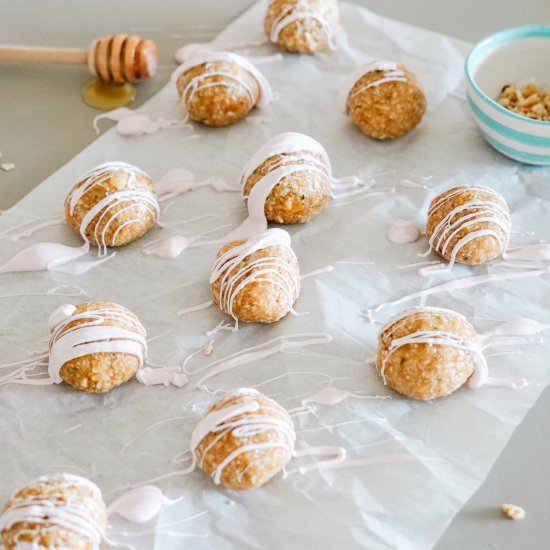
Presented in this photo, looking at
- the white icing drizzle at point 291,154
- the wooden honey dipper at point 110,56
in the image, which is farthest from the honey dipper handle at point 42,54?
the white icing drizzle at point 291,154

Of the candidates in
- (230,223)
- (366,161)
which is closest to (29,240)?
(230,223)

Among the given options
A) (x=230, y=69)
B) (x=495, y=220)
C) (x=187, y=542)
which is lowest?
(x=187, y=542)

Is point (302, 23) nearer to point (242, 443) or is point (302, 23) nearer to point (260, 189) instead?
point (260, 189)

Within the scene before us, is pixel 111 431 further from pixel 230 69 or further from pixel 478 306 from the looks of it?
pixel 230 69

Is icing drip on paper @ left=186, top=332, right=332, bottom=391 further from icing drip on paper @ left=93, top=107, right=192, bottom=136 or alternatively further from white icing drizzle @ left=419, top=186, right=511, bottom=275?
icing drip on paper @ left=93, top=107, right=192, bottom=136

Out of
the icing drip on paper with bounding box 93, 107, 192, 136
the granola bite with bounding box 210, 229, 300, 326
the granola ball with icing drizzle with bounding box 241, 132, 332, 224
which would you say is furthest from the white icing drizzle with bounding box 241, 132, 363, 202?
the icing drip on paper with bounding box 93, 107, 192, 136

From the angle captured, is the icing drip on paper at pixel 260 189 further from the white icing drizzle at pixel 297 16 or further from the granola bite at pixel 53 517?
the granola bite at pixel 53 517
